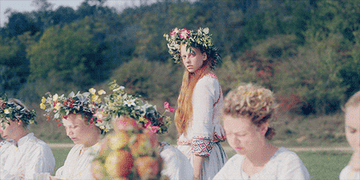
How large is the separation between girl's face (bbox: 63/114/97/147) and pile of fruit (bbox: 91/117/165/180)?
1.65m

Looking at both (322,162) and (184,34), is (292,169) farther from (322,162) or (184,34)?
(322,162)

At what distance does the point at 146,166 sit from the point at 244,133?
70 centimetres

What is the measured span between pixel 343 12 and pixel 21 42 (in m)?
22.4

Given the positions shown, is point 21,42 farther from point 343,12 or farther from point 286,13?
point 343,12

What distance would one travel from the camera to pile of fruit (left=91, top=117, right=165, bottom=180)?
2.02 metres

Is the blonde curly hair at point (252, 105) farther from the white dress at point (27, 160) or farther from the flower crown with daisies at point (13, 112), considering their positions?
the flower crown with daisies at point (13, 112)

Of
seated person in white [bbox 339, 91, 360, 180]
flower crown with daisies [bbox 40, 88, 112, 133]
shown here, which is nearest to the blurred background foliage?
flower crown with daisies [bbox 40, 88, 112, 133]

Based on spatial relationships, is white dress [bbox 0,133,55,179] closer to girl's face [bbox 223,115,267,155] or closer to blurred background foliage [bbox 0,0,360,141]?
girl's face [bbox 223,115,267,155]

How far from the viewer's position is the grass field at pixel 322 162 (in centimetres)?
972

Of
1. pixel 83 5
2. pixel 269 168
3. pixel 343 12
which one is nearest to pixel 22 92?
pixel 83 5

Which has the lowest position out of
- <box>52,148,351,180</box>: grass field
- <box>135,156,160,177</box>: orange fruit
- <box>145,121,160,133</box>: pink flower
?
<box>52,148,351,180</box>: grass field

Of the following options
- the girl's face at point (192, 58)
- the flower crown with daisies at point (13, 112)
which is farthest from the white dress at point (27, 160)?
the girl's face at point (192, 58)

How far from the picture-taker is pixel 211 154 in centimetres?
354

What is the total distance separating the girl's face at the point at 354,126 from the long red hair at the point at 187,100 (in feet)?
4.93
